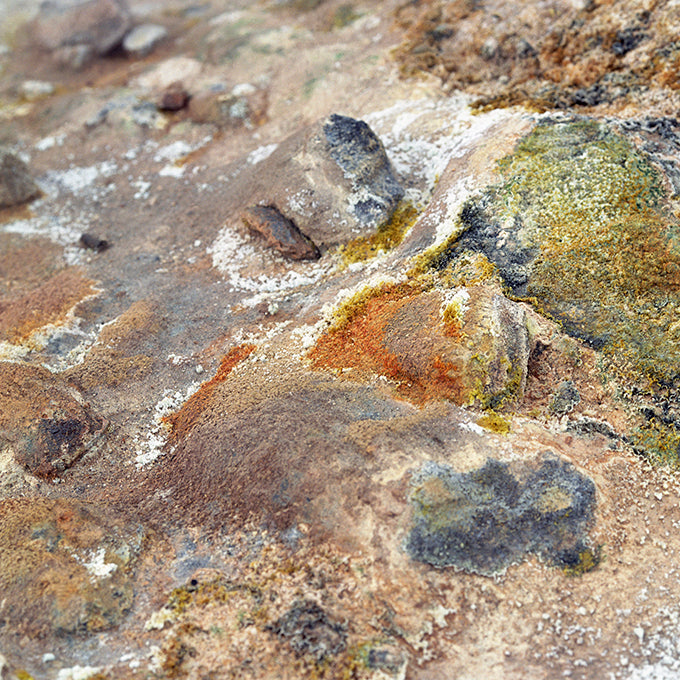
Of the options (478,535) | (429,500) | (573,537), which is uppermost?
(429,500)

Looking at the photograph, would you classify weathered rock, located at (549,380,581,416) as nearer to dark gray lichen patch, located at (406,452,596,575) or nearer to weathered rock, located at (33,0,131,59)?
dark gray lichen patch, located at (406,452,596,575)

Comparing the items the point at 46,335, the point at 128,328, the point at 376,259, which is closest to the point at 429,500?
the point at 376,259

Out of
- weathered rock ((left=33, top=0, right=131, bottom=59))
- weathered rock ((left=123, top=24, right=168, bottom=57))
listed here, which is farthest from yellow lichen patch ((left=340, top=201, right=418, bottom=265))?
weathered rock ((left=33, top=0, right=131, bottom=59))

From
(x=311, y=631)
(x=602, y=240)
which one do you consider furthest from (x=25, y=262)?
(x=602, y=240)

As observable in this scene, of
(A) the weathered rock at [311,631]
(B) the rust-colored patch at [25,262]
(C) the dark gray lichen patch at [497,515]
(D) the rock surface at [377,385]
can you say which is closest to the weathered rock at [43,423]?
(D) the rock surface at [377,385]

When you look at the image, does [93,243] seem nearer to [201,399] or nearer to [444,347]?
[201,399]

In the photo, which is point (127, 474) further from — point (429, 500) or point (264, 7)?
point (264, 7)

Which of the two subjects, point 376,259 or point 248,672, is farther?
point 376,259
